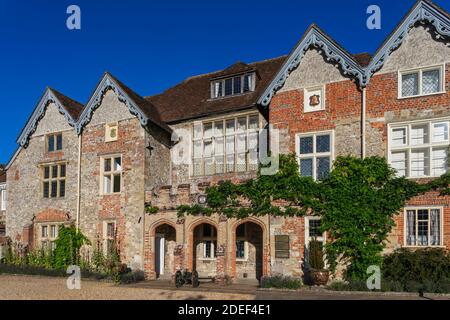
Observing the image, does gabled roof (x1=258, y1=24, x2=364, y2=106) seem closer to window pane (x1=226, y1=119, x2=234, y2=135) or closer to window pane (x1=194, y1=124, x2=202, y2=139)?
window pane (x1=226, y1=119, x2=234, y2=135)

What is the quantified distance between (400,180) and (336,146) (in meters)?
2.84

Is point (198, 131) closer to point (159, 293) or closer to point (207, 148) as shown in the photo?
point (207, 148)

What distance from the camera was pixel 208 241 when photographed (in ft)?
75.3

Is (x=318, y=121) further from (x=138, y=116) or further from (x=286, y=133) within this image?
(x=138, y=116)

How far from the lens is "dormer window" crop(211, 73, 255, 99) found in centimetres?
2312

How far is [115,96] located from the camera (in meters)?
24.2

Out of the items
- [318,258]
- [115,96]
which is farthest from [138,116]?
[318,258]

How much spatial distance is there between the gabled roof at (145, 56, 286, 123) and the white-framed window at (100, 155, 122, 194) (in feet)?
10.8

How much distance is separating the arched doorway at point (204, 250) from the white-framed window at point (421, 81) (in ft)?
34.6

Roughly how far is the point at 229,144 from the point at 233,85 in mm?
3227

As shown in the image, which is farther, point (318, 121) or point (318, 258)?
point (318, 121)

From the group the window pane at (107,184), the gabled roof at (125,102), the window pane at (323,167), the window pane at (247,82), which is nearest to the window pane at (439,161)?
the window pane at (323,167)

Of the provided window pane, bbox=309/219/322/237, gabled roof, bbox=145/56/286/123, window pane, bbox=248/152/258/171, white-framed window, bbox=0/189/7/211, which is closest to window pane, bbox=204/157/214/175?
window pane, bbox=248/152/258/171

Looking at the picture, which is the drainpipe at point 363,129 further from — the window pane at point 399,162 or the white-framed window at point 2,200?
the white-framed window at point 2,200
